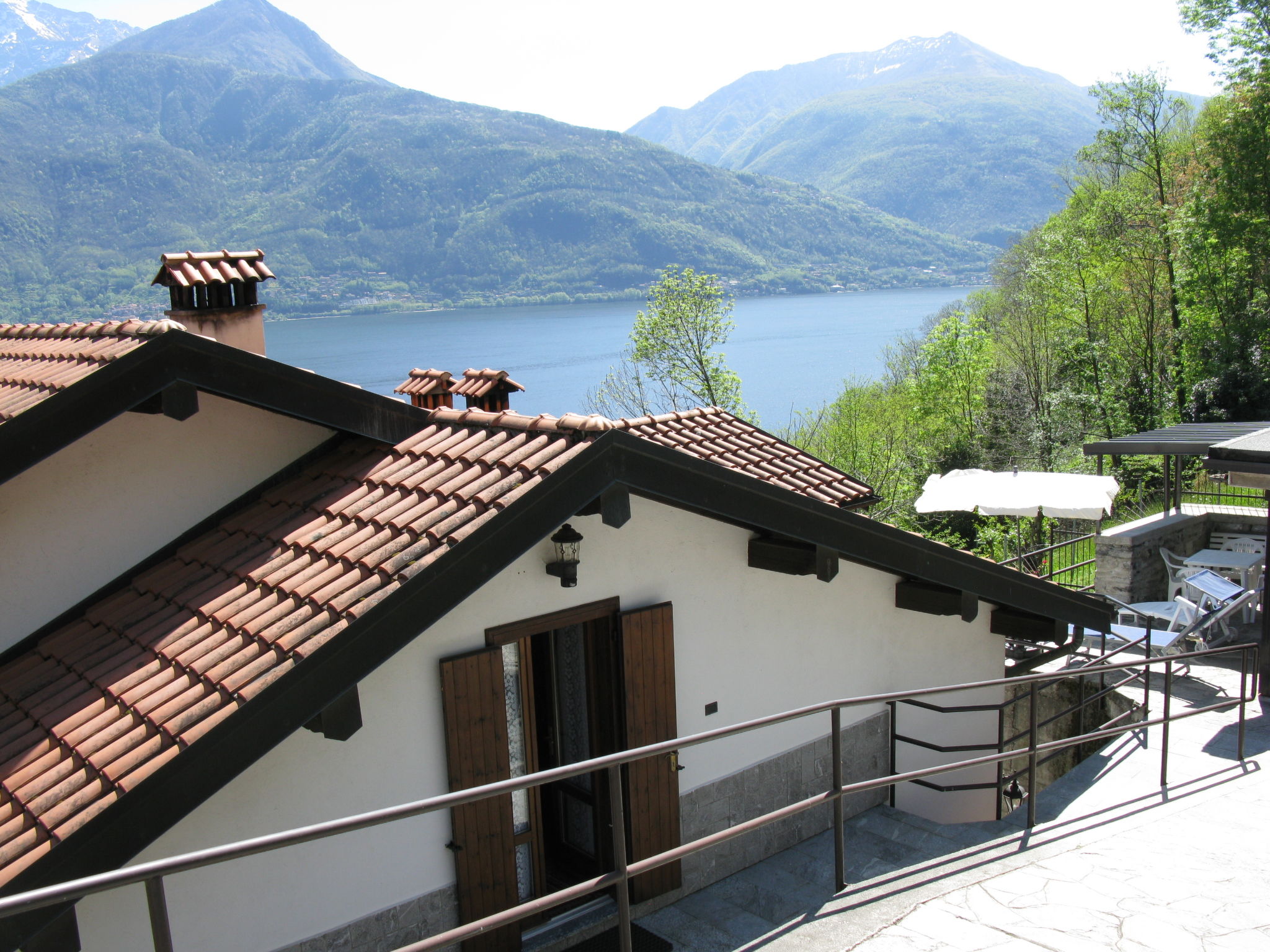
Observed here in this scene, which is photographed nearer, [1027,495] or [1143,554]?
A: [1027,495]

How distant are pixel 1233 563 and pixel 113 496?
497 inches

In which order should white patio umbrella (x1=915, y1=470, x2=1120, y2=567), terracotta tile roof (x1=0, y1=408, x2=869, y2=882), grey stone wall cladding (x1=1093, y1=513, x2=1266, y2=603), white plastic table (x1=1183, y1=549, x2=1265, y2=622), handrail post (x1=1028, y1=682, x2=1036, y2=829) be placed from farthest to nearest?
grey stone wall cladding (x1=1093, y1=513, x2=1266, y2=603) → white plastic table (x1=1183, y1=549, x2=1265, y2=622) → white patio umbrella (x1=915, y1=470, x2=1120, y2=567) → handrail post (x1=1028, y1=682, x2=1036, y2=829) → terracotta tile roof (x1=0, y1=408, x2=869, y2=882)

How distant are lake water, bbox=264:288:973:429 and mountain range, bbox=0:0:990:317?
5486 millimetres

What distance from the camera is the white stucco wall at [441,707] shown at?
13.3ft

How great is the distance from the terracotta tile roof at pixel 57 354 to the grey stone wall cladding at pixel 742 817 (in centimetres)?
296

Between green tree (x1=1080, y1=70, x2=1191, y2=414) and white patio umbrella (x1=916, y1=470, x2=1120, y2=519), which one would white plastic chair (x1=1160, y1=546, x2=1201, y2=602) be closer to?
white patio umbrella (x1=916, y1=470, x2=1120, y2=519)

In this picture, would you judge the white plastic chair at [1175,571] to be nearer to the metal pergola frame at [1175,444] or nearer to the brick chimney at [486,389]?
the metal pergola frame at [1175,444]

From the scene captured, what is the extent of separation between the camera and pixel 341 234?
121m

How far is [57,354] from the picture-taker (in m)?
5.54

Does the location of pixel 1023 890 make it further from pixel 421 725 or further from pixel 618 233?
pixel 618 233

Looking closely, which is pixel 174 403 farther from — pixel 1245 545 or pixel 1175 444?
pixel 1245 545

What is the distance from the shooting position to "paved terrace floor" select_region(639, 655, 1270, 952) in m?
4.25

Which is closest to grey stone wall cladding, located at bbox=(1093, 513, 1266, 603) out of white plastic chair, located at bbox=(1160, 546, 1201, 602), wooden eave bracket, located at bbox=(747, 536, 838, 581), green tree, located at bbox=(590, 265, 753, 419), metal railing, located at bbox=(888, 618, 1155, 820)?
white plastic chair, located at bbox=(1160, 546, 1201, 602)

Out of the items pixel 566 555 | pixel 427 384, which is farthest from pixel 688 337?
pixel 566 555
